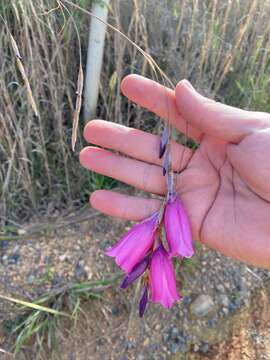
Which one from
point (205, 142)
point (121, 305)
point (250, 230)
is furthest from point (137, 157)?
point (121, 305)

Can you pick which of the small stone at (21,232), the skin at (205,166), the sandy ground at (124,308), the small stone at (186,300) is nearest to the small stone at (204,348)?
the sandy ground at (124,308)

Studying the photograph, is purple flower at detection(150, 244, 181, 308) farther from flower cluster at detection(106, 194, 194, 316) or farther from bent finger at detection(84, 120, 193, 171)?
bent finger at detection(84, 120, 193, 171)

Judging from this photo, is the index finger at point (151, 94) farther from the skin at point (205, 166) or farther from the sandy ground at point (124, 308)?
the sandy ground at point (124, 308)

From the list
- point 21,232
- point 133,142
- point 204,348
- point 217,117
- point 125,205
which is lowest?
point 204,348

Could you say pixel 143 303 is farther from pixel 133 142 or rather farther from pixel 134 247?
pixel 133 142

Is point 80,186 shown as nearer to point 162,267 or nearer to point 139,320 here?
point 139,320

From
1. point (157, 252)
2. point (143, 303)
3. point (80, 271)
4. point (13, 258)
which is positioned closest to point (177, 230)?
point (157, 252)

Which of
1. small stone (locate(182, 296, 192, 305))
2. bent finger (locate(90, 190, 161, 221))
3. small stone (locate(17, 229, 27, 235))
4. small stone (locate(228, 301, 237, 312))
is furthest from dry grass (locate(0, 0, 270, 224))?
small stone (locate(228, 301, 237, 312))
